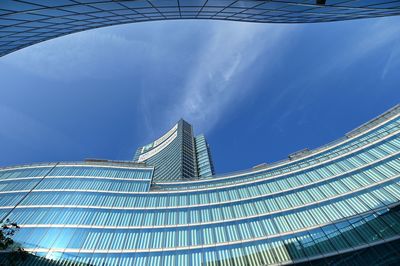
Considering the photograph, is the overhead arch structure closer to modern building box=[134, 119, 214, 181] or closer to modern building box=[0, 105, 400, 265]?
modern building box=[0, 105, 400, 265]

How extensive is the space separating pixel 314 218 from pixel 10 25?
43.5m

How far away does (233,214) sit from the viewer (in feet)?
141

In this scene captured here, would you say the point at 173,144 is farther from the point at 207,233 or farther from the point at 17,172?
the point at 207,233

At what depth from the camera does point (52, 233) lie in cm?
3938

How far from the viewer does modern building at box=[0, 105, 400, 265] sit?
32.2 m

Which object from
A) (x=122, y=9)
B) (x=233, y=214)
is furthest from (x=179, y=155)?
(x=122, y=9)

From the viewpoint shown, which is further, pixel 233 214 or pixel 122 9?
pixel 233 214

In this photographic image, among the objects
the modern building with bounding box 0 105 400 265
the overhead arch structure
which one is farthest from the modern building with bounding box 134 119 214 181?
the overhead arch structure

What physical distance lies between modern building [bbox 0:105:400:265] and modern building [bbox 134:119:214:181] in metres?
61.3

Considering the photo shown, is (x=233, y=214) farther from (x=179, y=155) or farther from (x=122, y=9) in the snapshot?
(x=179, y=155)

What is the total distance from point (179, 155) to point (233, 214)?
89475 millimetres

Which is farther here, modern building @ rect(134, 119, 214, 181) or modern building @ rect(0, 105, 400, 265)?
modern building @ rect(134, 119, 214, 181)

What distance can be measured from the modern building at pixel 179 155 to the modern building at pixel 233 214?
6134cm

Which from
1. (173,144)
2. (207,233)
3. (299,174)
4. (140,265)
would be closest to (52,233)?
(140,265)
